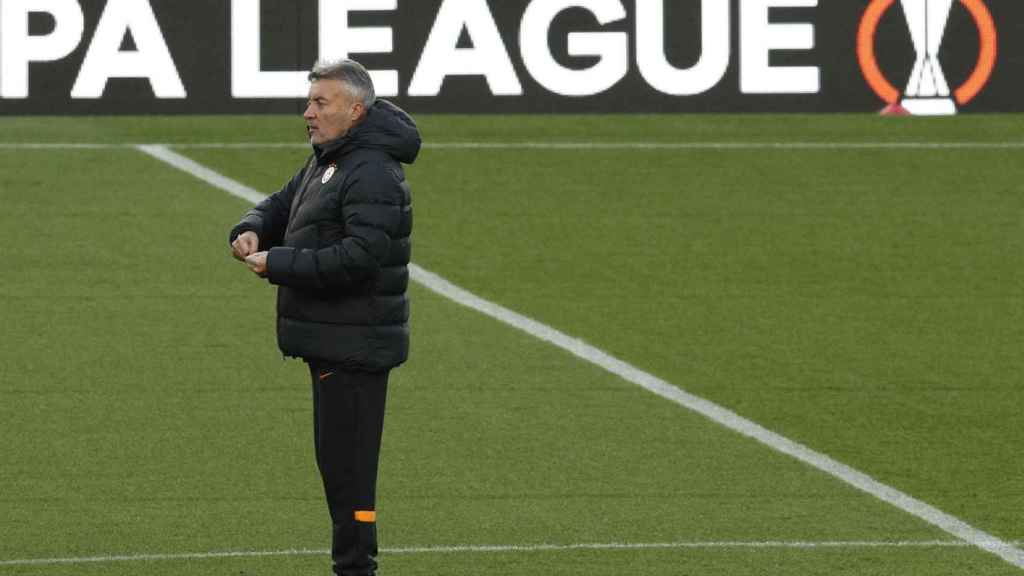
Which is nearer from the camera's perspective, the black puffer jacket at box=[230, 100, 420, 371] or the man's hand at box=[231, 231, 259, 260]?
the black puffer jacket at box=[230, 100, 420, 371]

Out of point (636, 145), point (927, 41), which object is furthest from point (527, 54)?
point (927, 41)

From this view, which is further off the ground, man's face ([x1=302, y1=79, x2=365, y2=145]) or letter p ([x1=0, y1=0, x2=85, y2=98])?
man's face ([x1=302, y1=79, x2=365, y2=145])

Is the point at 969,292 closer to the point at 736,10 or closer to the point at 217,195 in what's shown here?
the point at 217,195

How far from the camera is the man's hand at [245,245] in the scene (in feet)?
25.9

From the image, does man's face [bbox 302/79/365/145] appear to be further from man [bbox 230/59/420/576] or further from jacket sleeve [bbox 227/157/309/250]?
jacket sleeve [bbox 227/157/309/250]

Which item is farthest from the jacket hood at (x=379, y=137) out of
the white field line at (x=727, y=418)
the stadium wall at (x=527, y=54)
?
the stadium wall at (x=527, y=54)

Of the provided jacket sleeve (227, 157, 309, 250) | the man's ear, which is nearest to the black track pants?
jacket sleeve (227, 157, 309, 250)

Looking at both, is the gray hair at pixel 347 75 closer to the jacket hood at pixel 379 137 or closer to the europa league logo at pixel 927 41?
the jacket hood at pixel 379 137

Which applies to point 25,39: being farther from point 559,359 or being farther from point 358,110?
point 358,110

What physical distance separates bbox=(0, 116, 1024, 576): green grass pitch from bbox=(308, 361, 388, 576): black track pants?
0.99 m

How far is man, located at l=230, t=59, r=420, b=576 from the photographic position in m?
7.66

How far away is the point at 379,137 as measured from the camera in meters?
7.79

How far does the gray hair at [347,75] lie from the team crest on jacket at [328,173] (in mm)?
207

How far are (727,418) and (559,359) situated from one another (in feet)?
5.74
